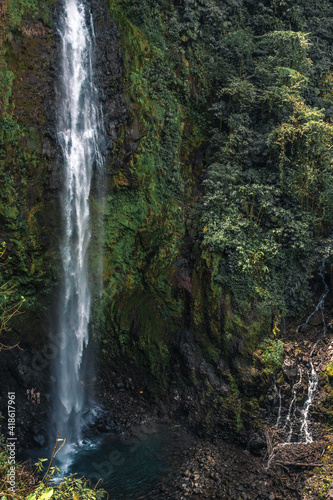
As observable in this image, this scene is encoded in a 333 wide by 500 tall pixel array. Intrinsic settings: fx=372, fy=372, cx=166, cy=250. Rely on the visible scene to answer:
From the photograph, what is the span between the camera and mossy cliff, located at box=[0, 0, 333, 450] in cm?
905

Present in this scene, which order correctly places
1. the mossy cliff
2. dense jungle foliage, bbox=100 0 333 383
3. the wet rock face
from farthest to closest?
the wet rock face < dense jungle foliage, bbox=100 0 333 383 < the mossy cliff

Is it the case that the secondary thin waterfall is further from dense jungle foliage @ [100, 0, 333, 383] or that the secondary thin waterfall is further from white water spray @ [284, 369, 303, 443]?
white water spray @ [284, 369, 303, 443]

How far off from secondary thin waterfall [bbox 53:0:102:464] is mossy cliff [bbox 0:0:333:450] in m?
0.27

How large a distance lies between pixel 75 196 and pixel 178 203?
2820mm

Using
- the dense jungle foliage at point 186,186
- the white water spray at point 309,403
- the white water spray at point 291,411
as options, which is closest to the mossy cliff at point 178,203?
the dense jungle foliage at point 186,186

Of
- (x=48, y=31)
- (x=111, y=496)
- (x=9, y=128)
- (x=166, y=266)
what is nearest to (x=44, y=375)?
(x=111, y=496)

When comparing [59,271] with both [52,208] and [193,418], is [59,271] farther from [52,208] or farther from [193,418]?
[193,418]

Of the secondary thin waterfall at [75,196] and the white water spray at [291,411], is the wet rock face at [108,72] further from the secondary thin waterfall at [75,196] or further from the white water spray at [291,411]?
the white water spray at [291,411]

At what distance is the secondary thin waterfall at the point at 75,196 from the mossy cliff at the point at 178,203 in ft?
0.88

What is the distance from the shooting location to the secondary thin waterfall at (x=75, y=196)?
9.45 meters

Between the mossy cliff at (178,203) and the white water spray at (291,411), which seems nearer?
the white water spray at (291,411)

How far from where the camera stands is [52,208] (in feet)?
30.9

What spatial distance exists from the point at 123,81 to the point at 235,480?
9938 millimetres

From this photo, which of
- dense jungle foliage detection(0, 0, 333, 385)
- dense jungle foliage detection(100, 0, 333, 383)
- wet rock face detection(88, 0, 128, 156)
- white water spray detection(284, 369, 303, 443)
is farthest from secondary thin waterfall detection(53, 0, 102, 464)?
white water spray detection(284, 369, 303, 443)
